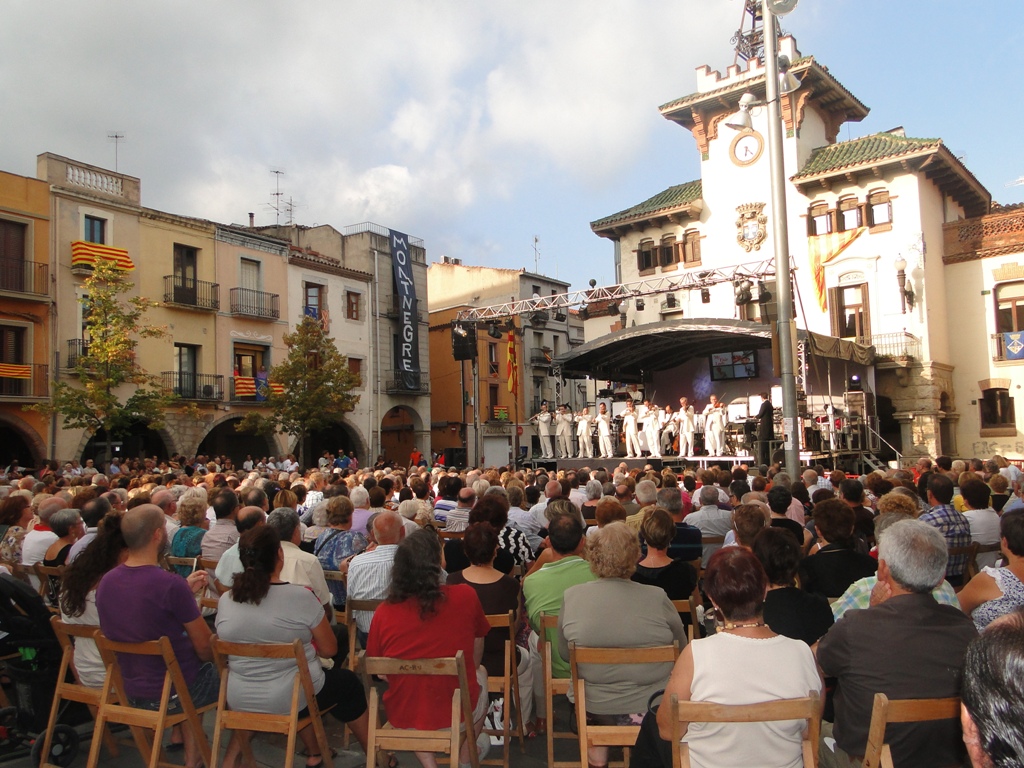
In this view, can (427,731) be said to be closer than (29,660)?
Yes

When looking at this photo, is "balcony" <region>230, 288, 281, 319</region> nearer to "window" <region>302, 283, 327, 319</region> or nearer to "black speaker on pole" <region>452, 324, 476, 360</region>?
"window" <region>302, 283, 327, 319</region>

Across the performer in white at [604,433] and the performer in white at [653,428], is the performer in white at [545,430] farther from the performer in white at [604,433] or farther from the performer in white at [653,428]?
the performer in white at [653,428]

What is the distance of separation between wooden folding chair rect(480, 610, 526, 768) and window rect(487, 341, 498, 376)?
113 ft

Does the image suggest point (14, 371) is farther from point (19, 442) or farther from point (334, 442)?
point (334, 442)

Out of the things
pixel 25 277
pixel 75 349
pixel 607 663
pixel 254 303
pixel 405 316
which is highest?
pixel 405 316

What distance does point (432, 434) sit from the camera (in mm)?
37188

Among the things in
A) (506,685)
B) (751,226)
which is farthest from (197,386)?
(506,685)

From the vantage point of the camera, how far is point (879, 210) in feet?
77.6

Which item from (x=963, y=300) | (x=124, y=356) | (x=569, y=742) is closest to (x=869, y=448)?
(x=963, y=300)

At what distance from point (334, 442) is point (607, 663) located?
95.3ft

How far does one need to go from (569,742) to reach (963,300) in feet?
77.7

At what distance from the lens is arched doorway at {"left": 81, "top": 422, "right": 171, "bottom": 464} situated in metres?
22.8

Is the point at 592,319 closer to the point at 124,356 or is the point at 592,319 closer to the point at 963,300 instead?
the point at 963,300

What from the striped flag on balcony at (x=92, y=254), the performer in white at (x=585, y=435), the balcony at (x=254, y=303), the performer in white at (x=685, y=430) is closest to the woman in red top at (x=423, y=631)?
the performer in white at (x=685, y=430)
